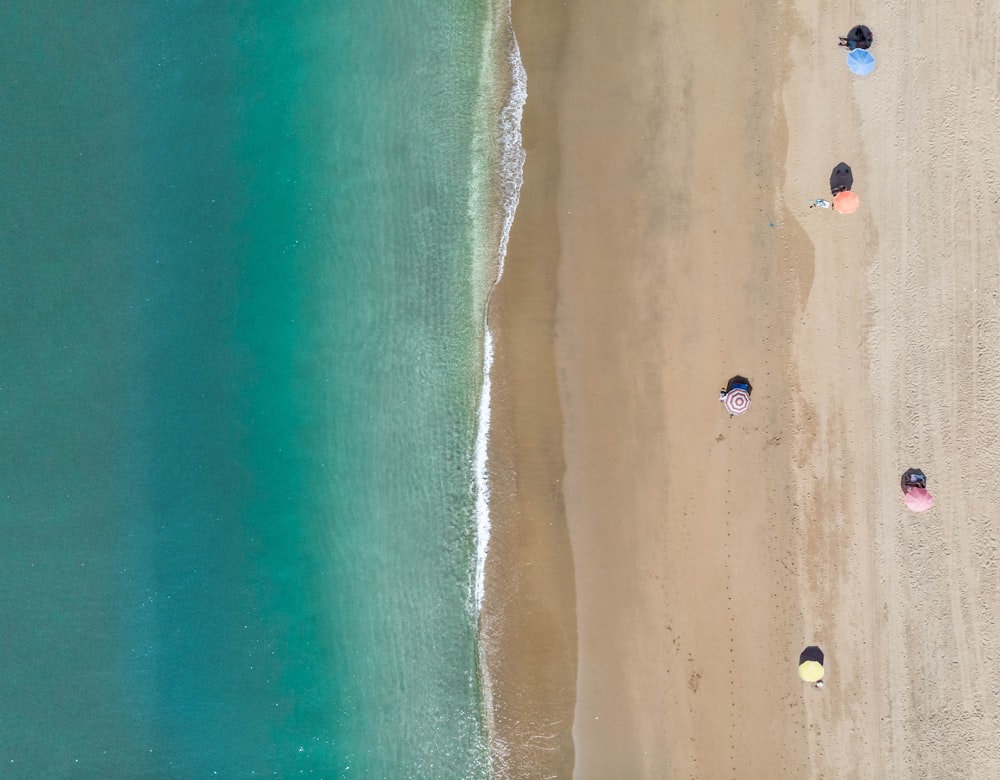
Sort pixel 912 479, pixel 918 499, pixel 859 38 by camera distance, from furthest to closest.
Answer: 1. pixel 859 38
2. pixel 912 479
3. pixel 918 499

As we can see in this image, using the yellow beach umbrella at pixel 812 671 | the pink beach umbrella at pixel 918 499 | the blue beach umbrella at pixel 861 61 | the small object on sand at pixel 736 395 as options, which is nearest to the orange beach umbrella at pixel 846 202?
the blue beach umbrella at pixel 861 61

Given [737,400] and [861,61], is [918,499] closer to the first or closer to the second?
[737,400]

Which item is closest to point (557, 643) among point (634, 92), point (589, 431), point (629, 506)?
point (629, 506)

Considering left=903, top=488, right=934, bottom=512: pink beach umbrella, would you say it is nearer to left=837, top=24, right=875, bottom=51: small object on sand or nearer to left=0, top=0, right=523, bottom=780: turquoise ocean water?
left=0, top=0, right=523, bottom=780: turquoise ocean water

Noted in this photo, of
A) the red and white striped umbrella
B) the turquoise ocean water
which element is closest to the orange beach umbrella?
the red and white striped umbrella

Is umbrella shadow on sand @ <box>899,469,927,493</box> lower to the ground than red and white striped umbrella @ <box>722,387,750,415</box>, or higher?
lower

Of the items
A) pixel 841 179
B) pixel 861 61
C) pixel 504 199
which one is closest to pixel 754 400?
pixel 841 179
